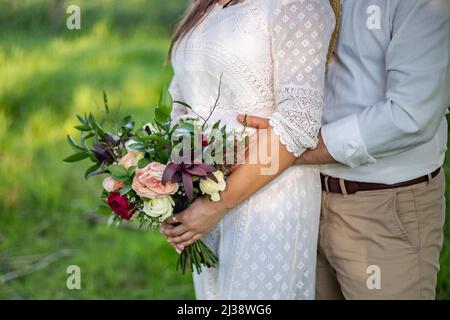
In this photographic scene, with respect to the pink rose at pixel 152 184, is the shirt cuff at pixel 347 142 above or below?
above

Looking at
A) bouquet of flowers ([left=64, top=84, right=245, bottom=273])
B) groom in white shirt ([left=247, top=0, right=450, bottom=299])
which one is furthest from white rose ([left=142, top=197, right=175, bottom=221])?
groom in white shirt ([left=247, top=0, right=450, bottom=299])

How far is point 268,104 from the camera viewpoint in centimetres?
193

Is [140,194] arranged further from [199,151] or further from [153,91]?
[153,91]

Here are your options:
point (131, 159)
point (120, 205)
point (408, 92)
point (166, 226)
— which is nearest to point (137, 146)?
point (131, 159)

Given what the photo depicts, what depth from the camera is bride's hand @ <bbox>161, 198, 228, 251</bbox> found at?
74.7 inches

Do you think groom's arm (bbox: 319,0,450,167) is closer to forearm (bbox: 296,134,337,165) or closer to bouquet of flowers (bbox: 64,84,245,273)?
forearm (bbox: 296,134,337,165)

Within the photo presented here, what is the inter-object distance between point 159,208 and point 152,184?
0.28ft

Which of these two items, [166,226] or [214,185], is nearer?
[214,185]

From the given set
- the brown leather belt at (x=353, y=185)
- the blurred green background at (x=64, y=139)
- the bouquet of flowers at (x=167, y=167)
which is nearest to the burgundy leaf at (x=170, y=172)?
the bouquet of flowers at (x=167, y=167)

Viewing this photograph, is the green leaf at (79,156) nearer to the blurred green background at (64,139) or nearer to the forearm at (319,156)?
the forearm at (319,156)

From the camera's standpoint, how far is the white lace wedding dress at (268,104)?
1.82 m

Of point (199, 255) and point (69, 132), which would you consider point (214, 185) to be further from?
point (69, 132)

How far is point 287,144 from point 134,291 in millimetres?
1979

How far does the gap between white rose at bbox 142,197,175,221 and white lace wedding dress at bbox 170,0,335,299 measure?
0.70 feet
